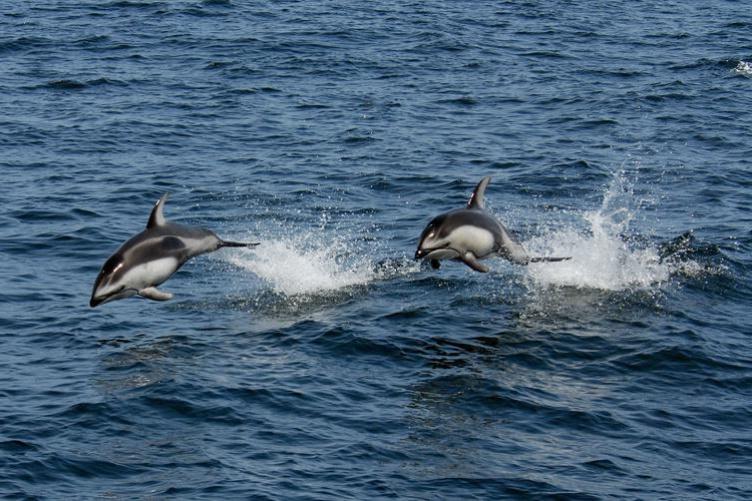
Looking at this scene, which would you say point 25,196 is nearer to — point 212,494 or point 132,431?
point 132,431

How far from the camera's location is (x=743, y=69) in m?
44.3

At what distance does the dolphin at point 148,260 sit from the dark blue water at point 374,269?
1.66 meters

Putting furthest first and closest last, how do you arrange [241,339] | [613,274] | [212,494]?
1. [613,274]
2. [241,339]
3. [212,494]


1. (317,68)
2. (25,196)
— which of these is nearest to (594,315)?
(25,196)

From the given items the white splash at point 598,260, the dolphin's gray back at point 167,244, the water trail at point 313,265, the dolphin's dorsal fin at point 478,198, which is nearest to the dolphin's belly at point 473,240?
the dolphin's dorsal fin at point 478,198

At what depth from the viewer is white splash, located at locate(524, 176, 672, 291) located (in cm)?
2584

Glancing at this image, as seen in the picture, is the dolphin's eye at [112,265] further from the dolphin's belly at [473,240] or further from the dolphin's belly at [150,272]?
the dolphin's belly at [473,240]

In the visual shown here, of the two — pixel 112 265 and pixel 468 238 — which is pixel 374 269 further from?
pixel 112 265

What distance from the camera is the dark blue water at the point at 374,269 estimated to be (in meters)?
18.9

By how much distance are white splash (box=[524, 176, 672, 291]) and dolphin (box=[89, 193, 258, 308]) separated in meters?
7.69

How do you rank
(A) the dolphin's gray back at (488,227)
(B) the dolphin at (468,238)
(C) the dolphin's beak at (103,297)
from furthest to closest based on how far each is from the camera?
(A) the dolphin's gray back at (488,227), (B) the dolphin at (468,238), (C) the dolphin's beak at (103,297)

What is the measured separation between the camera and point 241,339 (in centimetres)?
2300

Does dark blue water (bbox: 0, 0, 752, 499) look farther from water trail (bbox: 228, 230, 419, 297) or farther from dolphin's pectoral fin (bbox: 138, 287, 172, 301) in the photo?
dolphin's pectoral fin (bbox: 138, 287, 172, 301)

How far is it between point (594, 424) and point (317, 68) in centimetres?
2584
